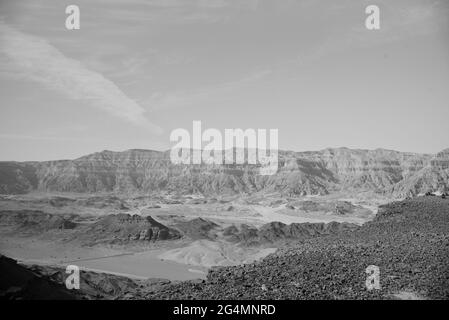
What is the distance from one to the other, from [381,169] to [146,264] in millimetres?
128497

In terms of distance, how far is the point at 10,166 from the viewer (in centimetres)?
14838

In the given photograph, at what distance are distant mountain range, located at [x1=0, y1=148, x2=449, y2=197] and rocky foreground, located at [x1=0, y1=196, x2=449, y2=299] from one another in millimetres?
110787

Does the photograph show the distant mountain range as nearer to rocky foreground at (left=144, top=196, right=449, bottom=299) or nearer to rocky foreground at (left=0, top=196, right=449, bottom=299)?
rocky foreground at (left=0, top=196, right=449, bottom=299)

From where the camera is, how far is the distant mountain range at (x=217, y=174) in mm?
143375

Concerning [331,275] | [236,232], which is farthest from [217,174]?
[331,275]

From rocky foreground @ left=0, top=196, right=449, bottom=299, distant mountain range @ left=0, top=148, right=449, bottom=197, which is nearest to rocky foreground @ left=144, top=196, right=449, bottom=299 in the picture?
rocky foreground @ left=0, top=196, right=449, bottom=299

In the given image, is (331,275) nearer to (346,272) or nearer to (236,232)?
(346,272)

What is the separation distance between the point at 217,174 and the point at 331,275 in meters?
139

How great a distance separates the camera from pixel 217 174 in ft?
511

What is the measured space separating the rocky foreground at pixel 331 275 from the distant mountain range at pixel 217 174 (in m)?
111

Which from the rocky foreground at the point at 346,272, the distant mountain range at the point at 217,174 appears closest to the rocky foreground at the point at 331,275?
the rocky foreground at the point at 346,272

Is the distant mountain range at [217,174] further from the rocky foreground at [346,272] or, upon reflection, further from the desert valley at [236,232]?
the rocky foreground at [346,272]

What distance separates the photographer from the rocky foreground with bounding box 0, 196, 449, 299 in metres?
14.9
